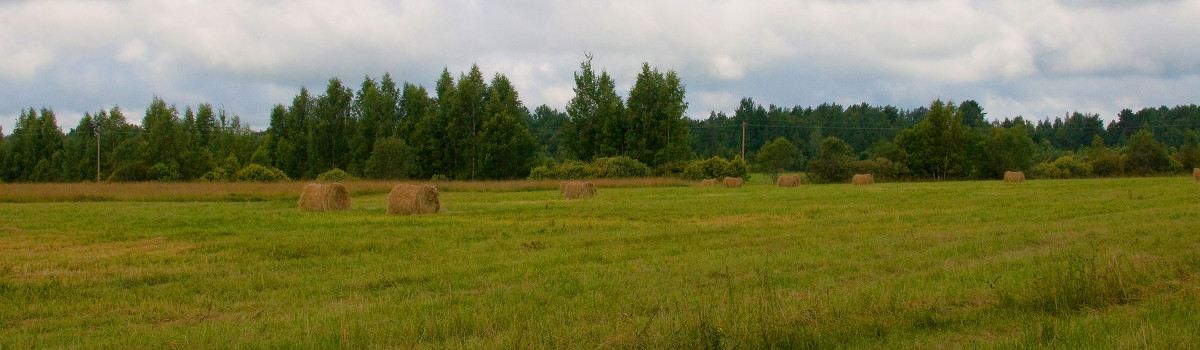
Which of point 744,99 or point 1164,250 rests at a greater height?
point 744,99

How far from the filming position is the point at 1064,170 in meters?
64.0

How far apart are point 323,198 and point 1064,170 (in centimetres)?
6098

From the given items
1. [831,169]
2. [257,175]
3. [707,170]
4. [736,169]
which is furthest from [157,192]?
[831,169]

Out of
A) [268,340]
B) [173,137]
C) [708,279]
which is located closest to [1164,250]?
[708,279]

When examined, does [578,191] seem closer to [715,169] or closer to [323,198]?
[323,198]

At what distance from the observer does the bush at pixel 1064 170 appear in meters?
63.6

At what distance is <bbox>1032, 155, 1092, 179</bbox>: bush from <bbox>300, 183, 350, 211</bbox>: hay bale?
58.8 m

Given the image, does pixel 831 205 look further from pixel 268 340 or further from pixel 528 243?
pixel 268 340

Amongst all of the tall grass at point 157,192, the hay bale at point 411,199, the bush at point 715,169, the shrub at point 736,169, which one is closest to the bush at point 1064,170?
the shrub at point 736,169

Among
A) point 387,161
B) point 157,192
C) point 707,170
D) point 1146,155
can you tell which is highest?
point 1146,155

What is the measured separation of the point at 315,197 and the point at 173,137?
6281cm

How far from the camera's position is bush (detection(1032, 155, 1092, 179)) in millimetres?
63625

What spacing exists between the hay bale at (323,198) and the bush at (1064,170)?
5880 centimetres

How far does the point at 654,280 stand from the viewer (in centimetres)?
877
